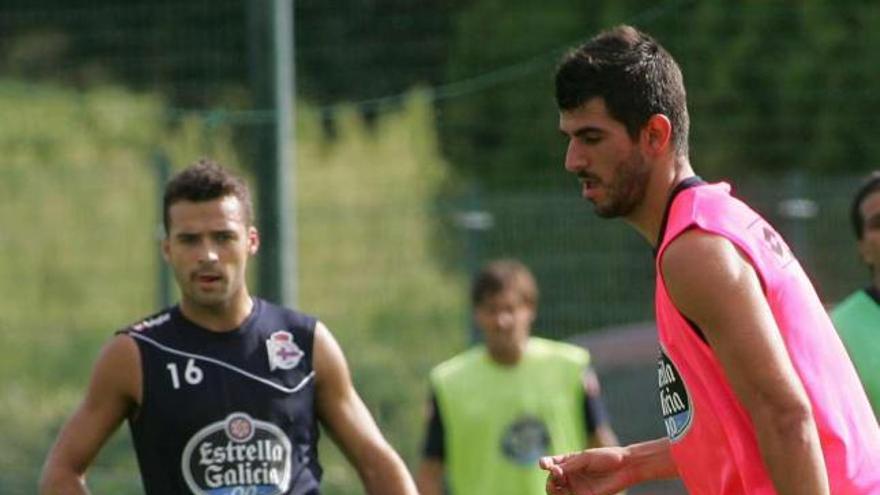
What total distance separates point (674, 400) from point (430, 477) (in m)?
4.70

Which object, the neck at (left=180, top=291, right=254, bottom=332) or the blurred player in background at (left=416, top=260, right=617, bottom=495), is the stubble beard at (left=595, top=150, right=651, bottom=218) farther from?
the blurred player in background at (left=416, top=260, right=617, bottom=495)

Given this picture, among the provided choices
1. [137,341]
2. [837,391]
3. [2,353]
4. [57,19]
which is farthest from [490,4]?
[837,391]

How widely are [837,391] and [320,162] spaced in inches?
319

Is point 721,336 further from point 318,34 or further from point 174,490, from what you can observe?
point 318,34

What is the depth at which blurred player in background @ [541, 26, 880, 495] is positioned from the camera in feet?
14.5

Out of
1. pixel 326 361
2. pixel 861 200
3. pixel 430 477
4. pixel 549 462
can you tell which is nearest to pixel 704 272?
pixel 549 462

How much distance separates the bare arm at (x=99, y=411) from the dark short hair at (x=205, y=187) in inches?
19.7

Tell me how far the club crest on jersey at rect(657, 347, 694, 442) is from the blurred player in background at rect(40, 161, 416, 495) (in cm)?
177

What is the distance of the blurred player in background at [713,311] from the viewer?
4410 mm

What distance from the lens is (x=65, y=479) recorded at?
639cm

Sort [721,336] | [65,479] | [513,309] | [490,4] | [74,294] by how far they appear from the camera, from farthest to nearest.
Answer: [490,4] → [74,294] → [513,309] → [65,479] → [721,336]

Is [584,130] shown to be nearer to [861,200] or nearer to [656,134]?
[656,134]

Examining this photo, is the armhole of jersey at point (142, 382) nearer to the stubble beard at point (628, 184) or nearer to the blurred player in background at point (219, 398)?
the blurred player in background at point (219, 398)

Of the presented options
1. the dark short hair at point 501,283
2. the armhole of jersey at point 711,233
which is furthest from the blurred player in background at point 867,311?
the dark short hair at point 501,283
